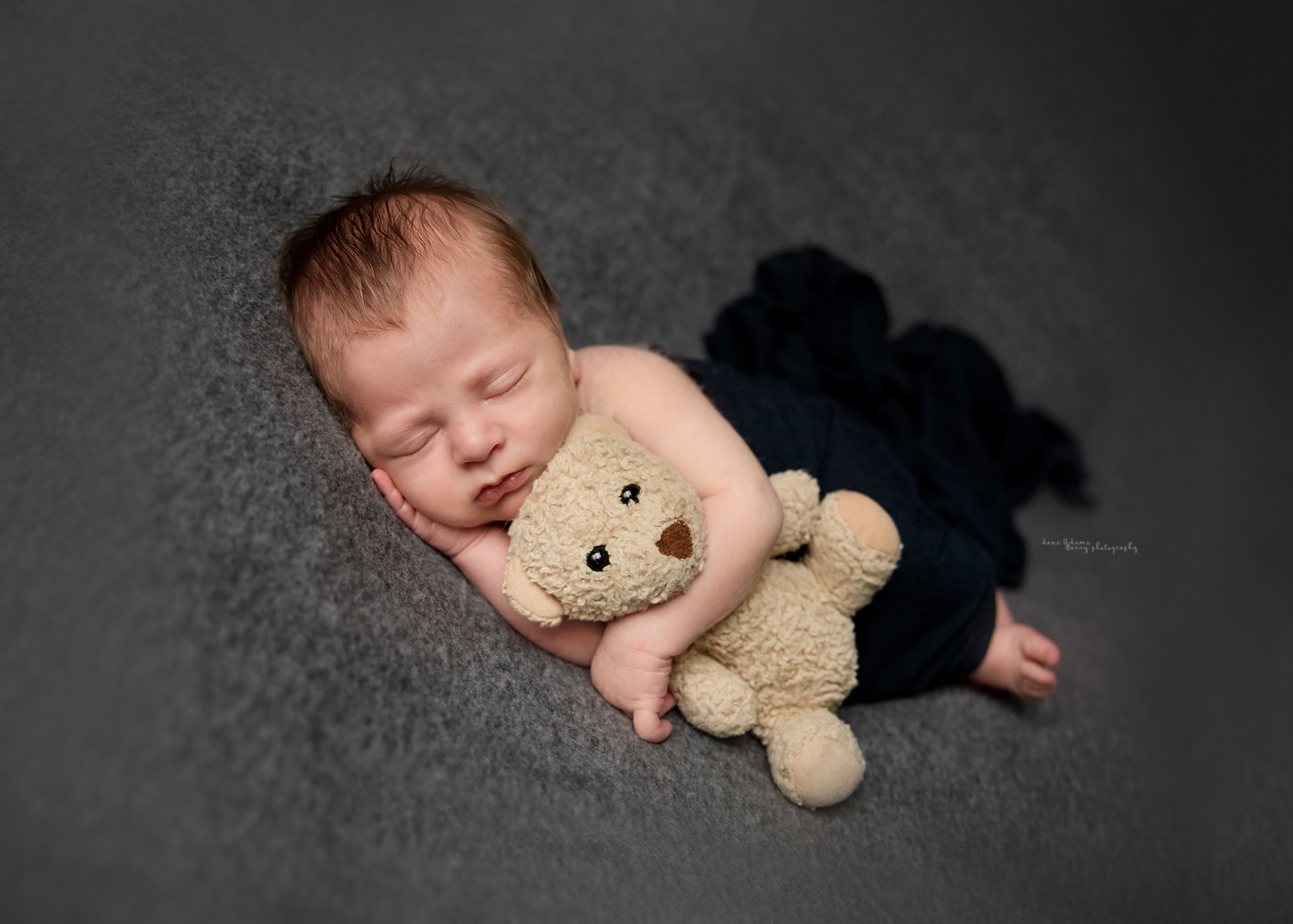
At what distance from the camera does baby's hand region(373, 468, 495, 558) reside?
0.87 m

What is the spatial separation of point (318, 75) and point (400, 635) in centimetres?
75

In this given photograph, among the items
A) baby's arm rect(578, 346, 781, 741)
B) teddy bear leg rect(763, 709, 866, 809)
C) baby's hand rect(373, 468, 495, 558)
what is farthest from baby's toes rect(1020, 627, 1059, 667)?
baby's hand rect(373, 468, 495, 558)

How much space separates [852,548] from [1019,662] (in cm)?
34

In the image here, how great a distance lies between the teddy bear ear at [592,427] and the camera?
2.91 ft

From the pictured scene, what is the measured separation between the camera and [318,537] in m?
0.73

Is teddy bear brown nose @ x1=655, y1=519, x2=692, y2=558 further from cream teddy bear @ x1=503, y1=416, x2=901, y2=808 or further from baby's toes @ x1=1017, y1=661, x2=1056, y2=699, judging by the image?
baby's toes @ x1=1017, y1=661, x2=1056, y2=699

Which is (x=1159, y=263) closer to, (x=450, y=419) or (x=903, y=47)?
(x=903, y=47)

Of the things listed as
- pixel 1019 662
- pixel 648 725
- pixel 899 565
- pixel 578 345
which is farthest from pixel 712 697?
pixel 578 345

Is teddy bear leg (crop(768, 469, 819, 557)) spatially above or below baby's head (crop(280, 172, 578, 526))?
below

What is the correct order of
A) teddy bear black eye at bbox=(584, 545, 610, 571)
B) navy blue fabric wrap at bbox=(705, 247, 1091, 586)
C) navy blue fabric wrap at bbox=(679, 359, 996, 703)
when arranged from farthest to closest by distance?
navy blue fabric wrap at bbox=(705, 247, 1091, 586) → navy blue fabric wrap at bbox=(679, 359, 996, 703) → teddy bear black eye at bbox=(584, 545, 610, 571)

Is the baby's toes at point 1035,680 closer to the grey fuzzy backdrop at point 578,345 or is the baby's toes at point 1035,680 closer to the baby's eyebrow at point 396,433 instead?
the grey fuzzy backdrop at point 578,345

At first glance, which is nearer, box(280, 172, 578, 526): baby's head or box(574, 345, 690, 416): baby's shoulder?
box(280, 172, 578, 526): baby's head

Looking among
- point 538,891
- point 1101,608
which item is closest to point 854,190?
point 1101,608

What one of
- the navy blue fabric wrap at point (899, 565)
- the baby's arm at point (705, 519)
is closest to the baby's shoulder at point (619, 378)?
the baby's arm at point (705, 519)
